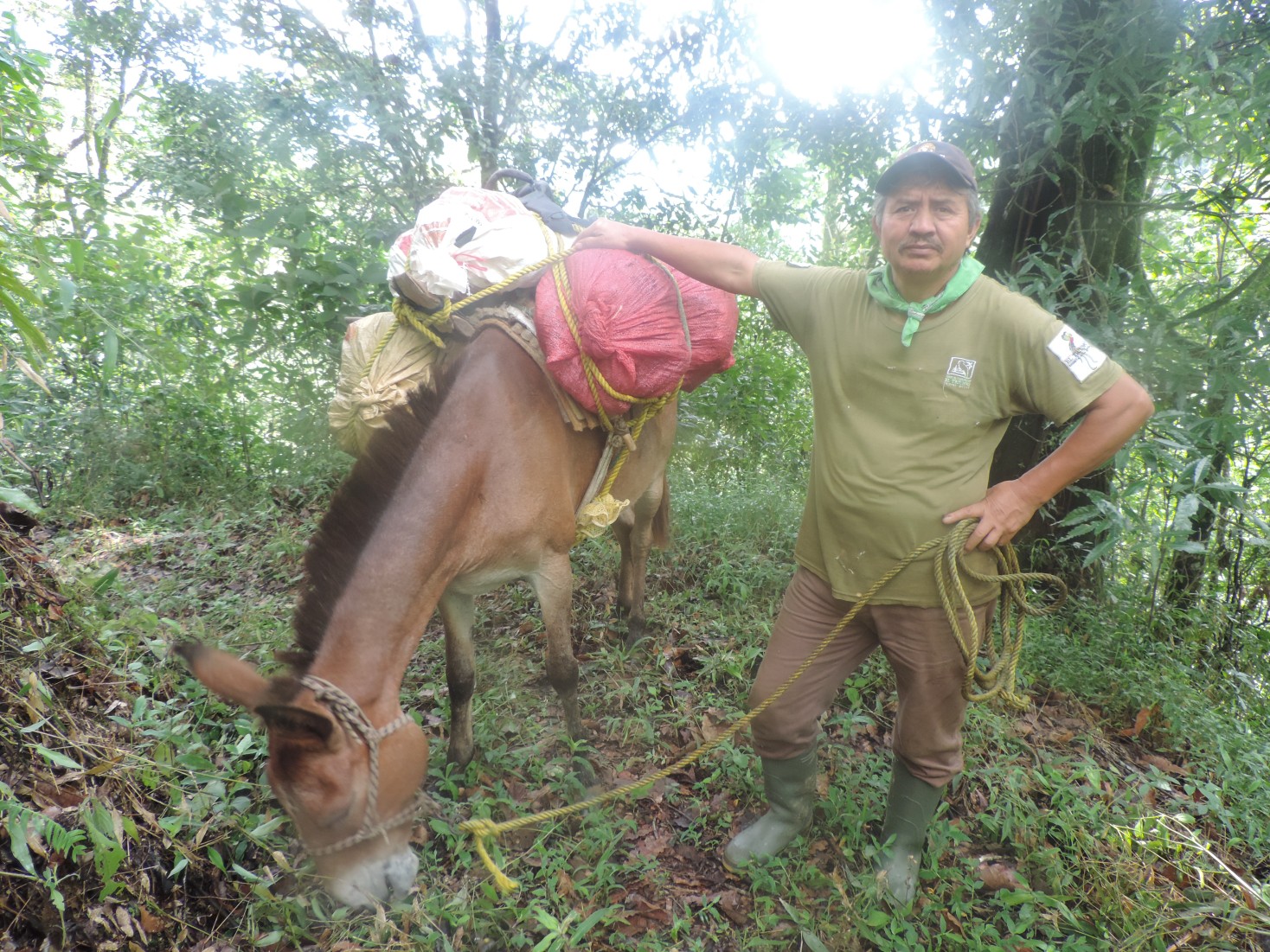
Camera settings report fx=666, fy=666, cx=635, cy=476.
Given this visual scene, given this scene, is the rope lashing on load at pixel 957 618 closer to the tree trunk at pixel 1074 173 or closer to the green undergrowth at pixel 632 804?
the green undergrowth at pixel 632 804

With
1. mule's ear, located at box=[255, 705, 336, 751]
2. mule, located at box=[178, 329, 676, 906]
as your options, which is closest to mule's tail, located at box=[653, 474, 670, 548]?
mule, located at box=[178, 329, 676, 906]

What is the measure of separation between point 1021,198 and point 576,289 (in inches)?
124

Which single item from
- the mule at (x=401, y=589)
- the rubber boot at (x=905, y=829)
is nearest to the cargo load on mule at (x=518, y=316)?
the mule at (x=401, y=589)

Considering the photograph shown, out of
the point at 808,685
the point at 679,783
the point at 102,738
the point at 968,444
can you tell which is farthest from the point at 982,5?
the point at 102,738

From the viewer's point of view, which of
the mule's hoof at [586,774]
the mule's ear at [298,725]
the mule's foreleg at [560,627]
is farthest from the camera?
the mule's hoof at [586,774]

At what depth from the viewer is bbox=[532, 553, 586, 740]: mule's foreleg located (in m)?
2.78

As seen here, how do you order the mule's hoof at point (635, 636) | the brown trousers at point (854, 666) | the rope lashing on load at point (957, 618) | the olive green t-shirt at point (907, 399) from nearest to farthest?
the olive green t-shirt at point (907, 399) < the rope lashing on load at point (957, 618) < the brown trousers at point (854, 666) < the mule's hoof at point (635, 636)

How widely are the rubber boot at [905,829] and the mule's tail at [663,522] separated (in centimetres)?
207

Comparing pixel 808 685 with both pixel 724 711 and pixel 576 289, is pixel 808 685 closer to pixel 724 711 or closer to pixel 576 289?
pixel 724 711

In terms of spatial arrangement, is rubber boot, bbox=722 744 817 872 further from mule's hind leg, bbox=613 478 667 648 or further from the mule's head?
mule's hind leg, bbox=613 478 667 648

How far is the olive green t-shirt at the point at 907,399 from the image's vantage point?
198cm

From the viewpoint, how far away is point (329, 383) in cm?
514

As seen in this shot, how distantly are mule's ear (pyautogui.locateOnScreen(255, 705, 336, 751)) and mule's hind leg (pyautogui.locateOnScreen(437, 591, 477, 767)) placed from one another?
3.14 feet

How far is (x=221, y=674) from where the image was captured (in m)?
1.86
